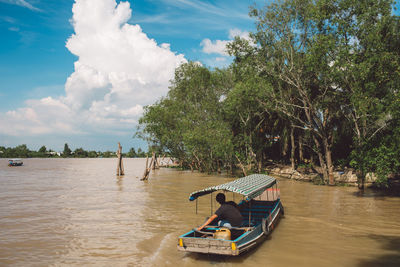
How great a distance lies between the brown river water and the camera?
8.31 m

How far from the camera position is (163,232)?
1117cm

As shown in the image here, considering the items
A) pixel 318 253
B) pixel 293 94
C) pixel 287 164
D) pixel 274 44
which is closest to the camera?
pixel 318 253

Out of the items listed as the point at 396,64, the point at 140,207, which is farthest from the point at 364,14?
the point at 140,207

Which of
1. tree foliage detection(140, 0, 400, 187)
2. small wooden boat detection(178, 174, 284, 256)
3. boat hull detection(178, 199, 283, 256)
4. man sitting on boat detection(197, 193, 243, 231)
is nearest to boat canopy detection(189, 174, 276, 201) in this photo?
small wooden boat detection(178, 174, 284, 256)

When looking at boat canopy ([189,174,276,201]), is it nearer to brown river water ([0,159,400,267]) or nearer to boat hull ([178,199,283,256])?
boat hull ([178,199,283,256])

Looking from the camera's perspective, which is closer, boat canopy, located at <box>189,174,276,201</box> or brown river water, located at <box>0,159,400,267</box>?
brown river water, located at <box>0,159,400,267</box>

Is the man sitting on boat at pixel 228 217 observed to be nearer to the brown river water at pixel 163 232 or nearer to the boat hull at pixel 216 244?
the boat hull at pixel 216 244

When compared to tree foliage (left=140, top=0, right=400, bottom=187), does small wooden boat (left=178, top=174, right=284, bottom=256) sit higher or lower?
lower

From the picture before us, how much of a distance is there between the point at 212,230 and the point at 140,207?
328 inches

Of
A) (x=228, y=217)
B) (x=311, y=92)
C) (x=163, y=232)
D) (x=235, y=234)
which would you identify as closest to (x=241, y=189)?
(x=228, y=217)

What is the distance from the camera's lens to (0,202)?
17.6 meters

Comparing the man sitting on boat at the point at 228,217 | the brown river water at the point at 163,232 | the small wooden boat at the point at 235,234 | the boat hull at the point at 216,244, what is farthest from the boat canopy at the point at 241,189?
the brown river water at the point at 163,232

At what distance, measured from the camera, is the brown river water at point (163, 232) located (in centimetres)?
831

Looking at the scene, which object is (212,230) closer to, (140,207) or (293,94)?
(140,207)
